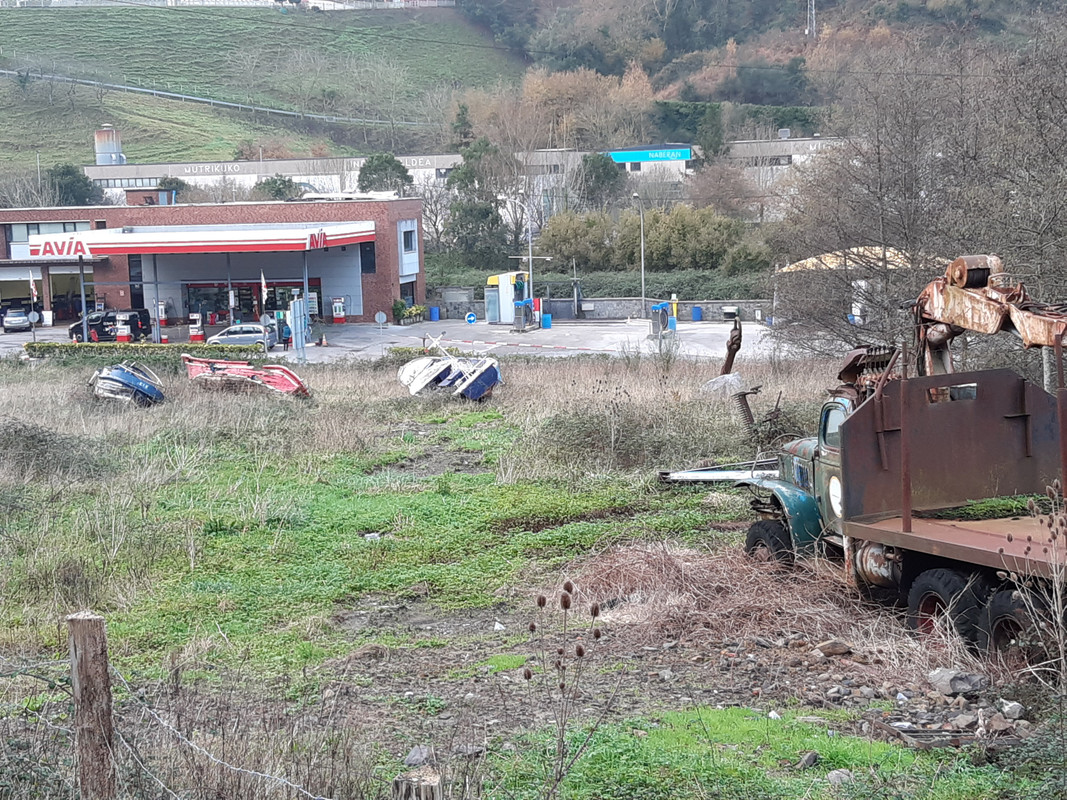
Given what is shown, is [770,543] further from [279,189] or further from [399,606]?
[279,189]

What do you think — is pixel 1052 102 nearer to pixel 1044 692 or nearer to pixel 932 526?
pixel 932 526

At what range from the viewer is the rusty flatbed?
7.77 metres

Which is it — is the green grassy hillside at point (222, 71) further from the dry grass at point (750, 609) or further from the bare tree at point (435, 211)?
the dry grass at point (750, 609)

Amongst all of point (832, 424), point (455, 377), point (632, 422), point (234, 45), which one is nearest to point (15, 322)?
point (455, 377)

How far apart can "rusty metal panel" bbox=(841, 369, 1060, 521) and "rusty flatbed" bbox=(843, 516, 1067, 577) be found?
0.92 ft

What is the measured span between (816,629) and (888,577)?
77cm

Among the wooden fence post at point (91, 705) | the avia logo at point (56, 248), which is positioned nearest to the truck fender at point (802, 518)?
the wooden fence post at point (91, 705)

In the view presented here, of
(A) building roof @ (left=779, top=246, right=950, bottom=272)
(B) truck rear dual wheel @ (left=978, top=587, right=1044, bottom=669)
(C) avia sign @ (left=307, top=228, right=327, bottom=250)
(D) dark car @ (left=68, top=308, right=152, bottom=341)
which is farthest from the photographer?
(D) dark car @ (left=68, top=308, right=152, bottom=341)

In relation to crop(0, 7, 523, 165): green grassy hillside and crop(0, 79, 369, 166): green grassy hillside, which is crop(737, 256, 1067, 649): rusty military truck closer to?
crop(0, 79, 369, 166): green grassy hillside

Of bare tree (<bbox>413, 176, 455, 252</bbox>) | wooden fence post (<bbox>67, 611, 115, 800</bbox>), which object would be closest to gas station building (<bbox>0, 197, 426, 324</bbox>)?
bare tree (<bbox>413, 176, 455, 252</bbox>)

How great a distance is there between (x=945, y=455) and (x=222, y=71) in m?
132

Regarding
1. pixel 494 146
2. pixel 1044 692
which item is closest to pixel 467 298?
pixel 494 146

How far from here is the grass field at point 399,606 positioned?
20.8 feet

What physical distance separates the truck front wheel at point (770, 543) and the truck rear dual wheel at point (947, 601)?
7.15 ft
